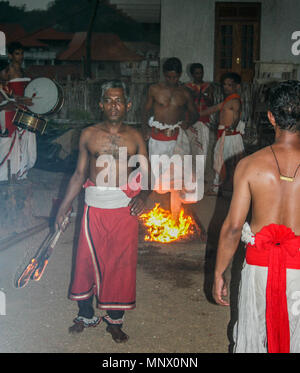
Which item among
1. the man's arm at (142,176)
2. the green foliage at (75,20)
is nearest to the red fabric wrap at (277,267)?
the man's arm at (142,176)

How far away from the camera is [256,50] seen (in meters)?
13.2

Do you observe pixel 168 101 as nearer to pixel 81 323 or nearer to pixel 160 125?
pixel 160 125

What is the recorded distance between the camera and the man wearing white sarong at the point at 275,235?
2609 millimetres

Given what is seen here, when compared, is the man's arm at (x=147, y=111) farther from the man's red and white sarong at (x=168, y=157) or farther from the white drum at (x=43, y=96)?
the white drum at (x=43, y=96)

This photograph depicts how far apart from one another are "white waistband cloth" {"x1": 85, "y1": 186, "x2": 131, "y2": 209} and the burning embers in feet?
8.70

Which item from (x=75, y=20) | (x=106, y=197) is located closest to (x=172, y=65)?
(x=106, y=197)

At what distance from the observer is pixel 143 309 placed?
448cm

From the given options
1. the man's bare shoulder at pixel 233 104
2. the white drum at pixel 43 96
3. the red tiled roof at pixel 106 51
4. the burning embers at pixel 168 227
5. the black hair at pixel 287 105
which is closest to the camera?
the black hair at pixel 287 105

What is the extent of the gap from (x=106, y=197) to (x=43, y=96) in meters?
3.37

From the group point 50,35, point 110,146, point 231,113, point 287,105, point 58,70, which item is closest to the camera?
point 287,105

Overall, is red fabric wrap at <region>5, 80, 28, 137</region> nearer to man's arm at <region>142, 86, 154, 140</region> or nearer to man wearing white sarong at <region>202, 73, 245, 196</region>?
man's arm at <region>142, 86, 154, 140</region>

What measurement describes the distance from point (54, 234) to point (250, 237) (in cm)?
177

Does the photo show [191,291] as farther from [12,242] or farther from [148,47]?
[148,47]

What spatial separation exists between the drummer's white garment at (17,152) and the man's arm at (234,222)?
464 centimetres
